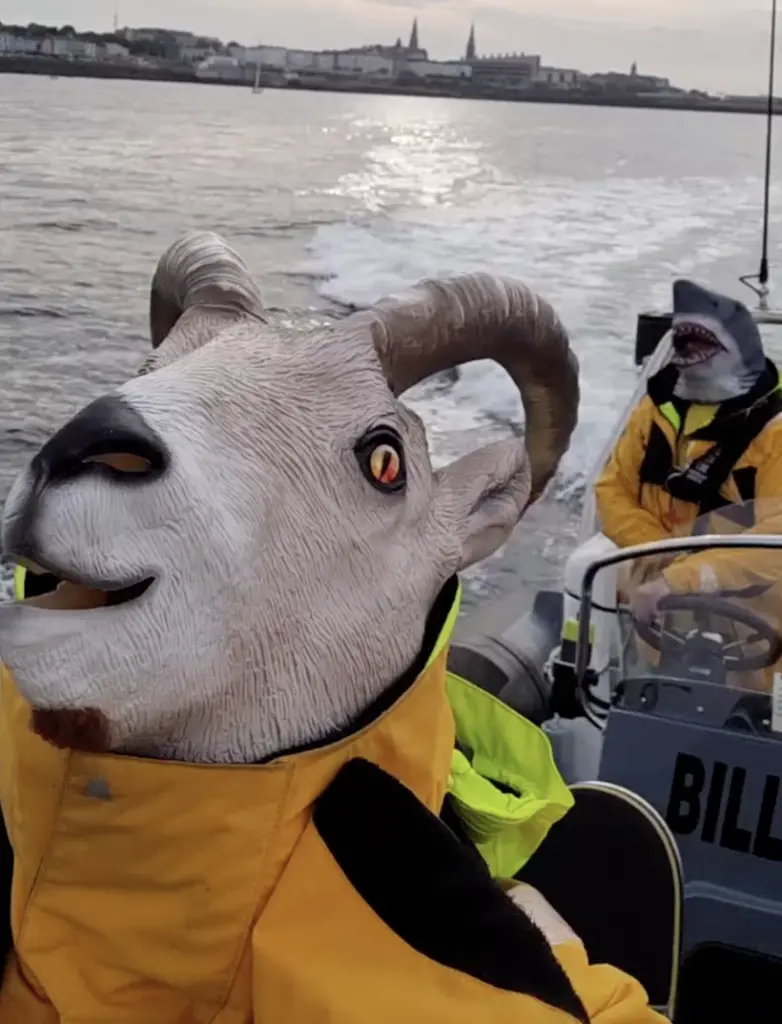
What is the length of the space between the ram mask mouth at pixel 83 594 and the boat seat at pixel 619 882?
123 centimetres

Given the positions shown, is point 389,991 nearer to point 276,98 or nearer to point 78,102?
point 78,102

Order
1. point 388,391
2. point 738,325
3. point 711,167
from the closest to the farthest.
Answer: point 388,391, point 738,325, point 711,167

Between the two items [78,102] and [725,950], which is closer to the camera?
[725,950]

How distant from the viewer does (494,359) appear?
1.56m

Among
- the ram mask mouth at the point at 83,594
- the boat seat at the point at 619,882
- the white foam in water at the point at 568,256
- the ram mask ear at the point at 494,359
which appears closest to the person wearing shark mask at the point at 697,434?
the boat seat at the point at 619,882

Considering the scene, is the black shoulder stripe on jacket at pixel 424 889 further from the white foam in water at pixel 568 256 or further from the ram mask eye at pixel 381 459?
the white foam in water at pixel 568 256

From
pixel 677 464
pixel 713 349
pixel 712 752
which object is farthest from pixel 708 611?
pixel 713 349

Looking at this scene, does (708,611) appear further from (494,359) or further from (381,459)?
(381,459)

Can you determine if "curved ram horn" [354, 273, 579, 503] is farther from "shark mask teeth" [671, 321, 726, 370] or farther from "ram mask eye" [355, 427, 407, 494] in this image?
"shark mask teeth" [671, 321, 726, 370]

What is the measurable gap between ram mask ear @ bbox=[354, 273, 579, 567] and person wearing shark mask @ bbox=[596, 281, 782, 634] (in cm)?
197

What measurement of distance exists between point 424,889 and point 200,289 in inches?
30.0

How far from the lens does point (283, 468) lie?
52.8 inches

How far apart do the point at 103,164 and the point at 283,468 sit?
26.1m

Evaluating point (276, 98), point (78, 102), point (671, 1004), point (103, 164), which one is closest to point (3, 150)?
point (103, 164)
